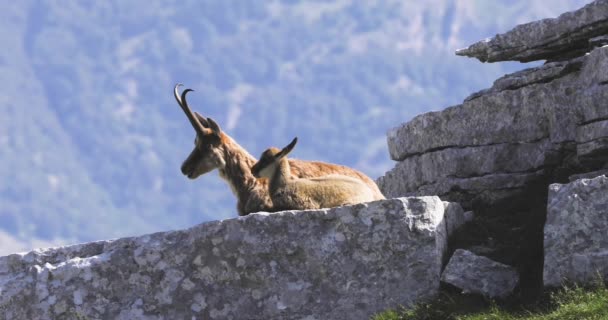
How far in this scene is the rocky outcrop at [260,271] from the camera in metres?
10.9

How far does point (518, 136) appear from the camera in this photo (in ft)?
43.5

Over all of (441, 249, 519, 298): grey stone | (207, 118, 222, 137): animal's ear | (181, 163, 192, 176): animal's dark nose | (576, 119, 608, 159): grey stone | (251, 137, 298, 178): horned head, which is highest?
(207, 118, 222, 137): animal's ear

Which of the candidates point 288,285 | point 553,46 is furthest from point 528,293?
point 553,46

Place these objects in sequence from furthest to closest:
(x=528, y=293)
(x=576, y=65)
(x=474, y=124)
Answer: (x=474, y=124), (x=576, y=65), (x=528, y=293)

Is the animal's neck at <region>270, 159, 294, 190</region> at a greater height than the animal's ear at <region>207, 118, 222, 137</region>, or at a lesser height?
lesser

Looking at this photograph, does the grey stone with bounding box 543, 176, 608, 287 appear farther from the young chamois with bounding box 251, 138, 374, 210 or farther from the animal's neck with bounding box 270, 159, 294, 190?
the animal's neck with bounding box 270, 159, 294, 190

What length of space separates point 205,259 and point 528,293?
3.27 m

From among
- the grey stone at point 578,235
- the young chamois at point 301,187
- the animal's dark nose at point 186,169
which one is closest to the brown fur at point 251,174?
the young chamois at point 301,187

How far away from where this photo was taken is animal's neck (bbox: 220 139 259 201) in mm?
14631

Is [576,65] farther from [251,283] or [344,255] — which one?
[251,283]

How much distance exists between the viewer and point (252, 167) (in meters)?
14.1

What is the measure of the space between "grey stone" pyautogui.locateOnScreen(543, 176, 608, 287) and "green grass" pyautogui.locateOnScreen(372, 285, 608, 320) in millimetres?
187

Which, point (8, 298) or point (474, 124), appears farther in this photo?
point (474, 124)

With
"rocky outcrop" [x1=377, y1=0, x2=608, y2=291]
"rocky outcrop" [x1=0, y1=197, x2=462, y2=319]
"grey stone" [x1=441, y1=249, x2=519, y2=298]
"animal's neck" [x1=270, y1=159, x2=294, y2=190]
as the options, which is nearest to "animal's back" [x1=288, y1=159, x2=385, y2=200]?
"animal's neck" [x1=270, y1=159, x2=294, y2=190]
